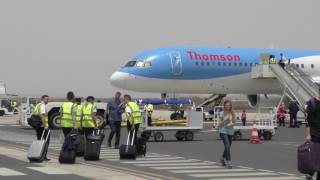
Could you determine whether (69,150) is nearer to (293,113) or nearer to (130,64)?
(130,64)

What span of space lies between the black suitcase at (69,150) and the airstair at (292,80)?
18.5m

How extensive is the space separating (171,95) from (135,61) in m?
3.91

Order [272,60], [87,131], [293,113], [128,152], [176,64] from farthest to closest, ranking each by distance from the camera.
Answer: [293,113] → [272,60] → [176,64] → [87,131] → [128,152]

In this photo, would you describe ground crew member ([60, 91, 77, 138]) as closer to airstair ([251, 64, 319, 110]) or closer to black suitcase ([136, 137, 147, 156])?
black suitcase ([136, 137, 147, 156])

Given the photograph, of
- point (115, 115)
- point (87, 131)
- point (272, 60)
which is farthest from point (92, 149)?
point (272, 60)

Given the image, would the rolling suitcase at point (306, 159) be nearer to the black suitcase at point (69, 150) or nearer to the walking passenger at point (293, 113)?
the black suitcase at point (69, 150)

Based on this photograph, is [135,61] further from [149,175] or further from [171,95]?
[149,175]

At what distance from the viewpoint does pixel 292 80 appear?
117 ft

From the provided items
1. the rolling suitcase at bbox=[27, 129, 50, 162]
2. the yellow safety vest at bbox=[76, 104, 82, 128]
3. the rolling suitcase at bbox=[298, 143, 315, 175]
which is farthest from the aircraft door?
the rolling suitcase at bbox=[298, 143, 315, 175]

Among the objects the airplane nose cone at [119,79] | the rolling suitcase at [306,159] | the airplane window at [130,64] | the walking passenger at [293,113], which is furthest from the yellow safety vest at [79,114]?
the walking passenger at [293,113]

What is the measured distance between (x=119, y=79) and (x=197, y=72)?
4.07 metres

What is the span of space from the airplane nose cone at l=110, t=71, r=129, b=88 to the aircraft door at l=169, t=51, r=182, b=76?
7.87ft

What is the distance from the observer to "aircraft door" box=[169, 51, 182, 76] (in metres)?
35.9

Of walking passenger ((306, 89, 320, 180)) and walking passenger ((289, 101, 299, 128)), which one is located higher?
walking passenger ((289, 101, 299, 128))
